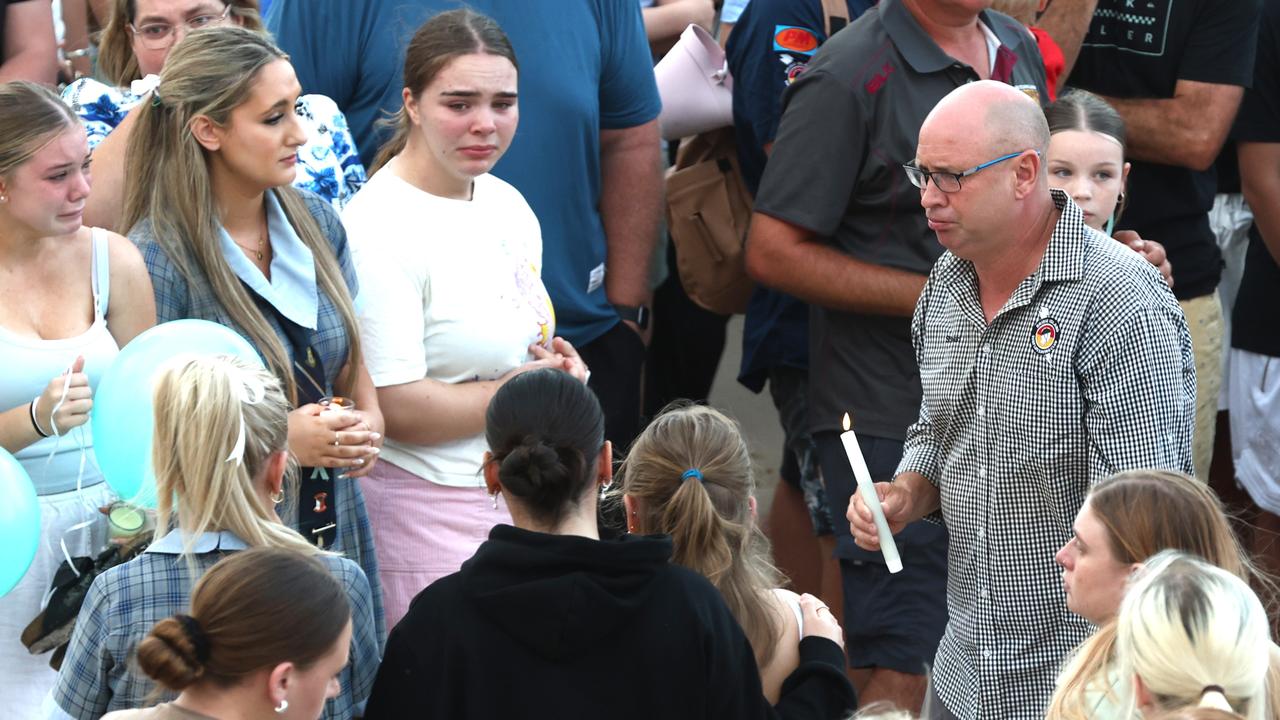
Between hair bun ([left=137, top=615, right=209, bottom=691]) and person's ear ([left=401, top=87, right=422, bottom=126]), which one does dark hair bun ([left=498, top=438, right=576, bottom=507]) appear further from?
person's ear ([left=401, top=87, right=422, bottom=126])

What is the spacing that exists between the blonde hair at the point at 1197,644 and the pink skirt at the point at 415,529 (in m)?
1.86

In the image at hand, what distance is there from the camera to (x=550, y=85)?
15.4 ft

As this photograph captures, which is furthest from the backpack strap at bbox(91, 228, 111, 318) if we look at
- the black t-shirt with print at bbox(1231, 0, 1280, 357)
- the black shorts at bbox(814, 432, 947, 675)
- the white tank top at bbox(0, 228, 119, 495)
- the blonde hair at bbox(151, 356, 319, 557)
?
the black t-shirt with print at bbox(1231, 0, 1280, 357)

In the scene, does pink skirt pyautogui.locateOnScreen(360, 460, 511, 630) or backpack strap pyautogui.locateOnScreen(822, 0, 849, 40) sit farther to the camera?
backpack strap pyautogui.locateOnScreen(822, 0, 849, 40)

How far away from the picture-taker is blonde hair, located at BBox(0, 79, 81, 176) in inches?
133

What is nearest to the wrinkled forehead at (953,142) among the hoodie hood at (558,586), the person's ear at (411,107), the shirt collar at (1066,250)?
the shirt collar at (1066,250)

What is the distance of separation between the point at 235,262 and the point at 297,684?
136 cm

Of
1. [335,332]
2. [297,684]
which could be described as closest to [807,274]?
[335,332]

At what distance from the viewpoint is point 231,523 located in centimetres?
289

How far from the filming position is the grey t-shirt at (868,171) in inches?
168

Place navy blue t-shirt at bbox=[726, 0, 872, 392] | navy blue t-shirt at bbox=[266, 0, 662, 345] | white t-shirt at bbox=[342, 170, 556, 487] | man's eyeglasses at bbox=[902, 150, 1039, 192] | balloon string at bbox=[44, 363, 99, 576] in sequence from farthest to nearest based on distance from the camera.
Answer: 1. navy blue t-shirt at bbox=[726, 0, 872, 392]
2. navy blue t-shirt at bbox=[266, 0, 662, 345]
3. white t-shirt at bbox=[342, 170, 556, 487]
4. man's eyeglasses at bbox=[902, 150, 1039, 192]
5. balloon string at bbox=[44, 363, 99, 576]

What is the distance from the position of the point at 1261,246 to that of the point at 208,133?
3655 mm

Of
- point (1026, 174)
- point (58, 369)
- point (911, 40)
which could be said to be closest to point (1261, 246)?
point (911, 40)

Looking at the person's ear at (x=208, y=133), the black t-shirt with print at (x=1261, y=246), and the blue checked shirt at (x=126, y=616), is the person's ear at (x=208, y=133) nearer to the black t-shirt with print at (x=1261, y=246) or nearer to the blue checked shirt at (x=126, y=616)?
the blue checked shirt at (x=126, y=616)
